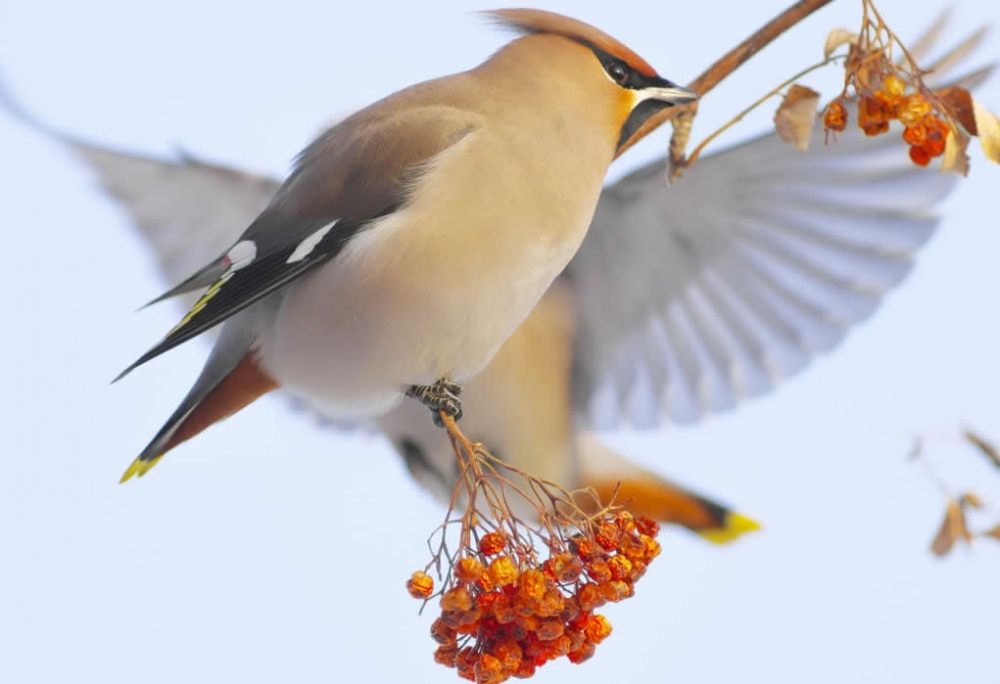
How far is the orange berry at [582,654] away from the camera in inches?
53.1

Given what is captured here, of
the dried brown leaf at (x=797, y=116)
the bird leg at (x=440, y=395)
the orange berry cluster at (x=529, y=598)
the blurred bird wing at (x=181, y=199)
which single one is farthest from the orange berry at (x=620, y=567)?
the blurred bird wing at (x=181, y=199)

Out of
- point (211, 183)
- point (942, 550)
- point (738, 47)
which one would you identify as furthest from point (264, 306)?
point (211, 183)

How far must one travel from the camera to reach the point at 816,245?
2777mm

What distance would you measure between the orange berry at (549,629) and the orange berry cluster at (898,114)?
0.54m

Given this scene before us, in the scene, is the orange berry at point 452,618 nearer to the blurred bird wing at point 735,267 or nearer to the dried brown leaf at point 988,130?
the dried brown leaf at point 988,130

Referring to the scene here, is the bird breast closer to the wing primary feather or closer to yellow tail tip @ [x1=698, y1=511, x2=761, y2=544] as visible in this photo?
the wing primary feather

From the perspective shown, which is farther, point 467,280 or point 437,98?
point 437,98

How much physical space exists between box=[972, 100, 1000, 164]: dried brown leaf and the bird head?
38 cm

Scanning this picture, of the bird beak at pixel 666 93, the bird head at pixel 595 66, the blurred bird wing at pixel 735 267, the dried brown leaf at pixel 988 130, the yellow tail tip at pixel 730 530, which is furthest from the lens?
the yellow tail tip at pixel 730 530

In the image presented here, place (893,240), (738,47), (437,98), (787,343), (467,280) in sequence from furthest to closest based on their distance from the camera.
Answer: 1. (787,343)
2. (893,240)
3. (437,98)
4. (467,280)
5. (738,47)

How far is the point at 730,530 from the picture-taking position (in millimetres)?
2771

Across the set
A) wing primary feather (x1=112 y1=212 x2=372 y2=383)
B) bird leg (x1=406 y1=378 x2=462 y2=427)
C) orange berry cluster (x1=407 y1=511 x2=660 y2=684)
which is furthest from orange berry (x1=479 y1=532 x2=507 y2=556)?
wing primary feather (x1=112 y1=212 x2=372 y2=383)

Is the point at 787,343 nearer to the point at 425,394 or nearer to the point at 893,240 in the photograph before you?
the point at 893,240

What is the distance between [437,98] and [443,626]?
25.5 inches
